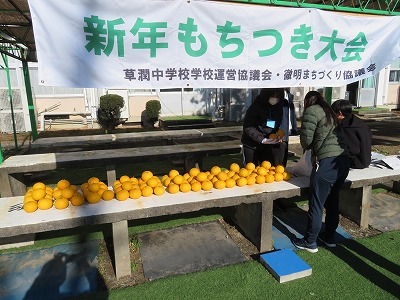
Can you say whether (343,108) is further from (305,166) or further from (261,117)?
(261,117)

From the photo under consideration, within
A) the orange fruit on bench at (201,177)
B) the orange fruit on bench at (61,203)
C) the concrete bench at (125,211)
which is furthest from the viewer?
the orange fruit on bench at (201,177)

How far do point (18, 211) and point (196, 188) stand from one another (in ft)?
6.17

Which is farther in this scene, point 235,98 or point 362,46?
point 235,98

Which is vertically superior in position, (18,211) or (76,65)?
(76,65)

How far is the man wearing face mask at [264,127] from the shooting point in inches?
169

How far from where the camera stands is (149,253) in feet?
12.2

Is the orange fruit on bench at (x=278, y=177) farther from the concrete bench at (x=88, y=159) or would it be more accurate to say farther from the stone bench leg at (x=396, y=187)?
the stone bench leg at (x=396, y=187)

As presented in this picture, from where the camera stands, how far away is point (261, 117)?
445 cm

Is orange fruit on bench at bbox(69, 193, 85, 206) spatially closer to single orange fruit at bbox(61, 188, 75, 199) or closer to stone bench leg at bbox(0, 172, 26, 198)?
single orange fruit at bbox(61, 188, 75, 199)

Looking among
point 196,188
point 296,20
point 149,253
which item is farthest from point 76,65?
point 296,20

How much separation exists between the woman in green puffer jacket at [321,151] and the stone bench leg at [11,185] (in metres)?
4.28

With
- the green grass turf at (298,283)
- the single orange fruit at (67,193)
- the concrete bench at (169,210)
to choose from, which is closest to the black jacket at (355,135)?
the concrete bench at (169,210)

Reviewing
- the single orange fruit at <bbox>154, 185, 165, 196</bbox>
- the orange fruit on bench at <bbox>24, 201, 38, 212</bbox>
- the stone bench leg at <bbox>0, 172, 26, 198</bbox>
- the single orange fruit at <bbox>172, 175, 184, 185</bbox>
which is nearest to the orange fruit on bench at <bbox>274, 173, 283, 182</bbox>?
the single orange fruit at <bbox>172, 175, 184, 185</bbox>

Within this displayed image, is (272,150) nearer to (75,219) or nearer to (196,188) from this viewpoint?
(196,188)
